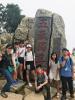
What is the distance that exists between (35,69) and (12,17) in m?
36.3

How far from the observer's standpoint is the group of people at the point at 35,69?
41.3 ft

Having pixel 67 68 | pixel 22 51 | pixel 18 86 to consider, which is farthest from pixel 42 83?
pixel 22 51

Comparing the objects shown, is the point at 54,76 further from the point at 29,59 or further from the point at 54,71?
the point at 29,59

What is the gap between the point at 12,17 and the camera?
49.5 m

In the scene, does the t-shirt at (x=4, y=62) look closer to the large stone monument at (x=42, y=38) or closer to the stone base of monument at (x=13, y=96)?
the stone base of monument at (x=13, y=96)

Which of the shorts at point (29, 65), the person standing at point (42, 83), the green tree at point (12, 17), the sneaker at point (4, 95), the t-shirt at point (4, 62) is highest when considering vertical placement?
the green tree at point (12, 17)

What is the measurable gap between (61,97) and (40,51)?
9.67ft

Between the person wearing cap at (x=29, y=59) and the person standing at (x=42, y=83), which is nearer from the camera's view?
the person standing at (x=42, y=83)

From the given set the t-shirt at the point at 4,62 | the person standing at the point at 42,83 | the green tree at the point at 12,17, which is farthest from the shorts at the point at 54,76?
the green tree at the point at 12,17

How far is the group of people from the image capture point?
12.6m

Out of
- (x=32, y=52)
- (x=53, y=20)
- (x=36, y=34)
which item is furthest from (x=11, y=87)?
(x=53, y=20)

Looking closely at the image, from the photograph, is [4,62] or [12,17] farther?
[12,17]

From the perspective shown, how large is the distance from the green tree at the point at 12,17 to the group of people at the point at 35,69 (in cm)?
3317

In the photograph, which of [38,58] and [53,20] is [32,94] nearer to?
[38,58]
